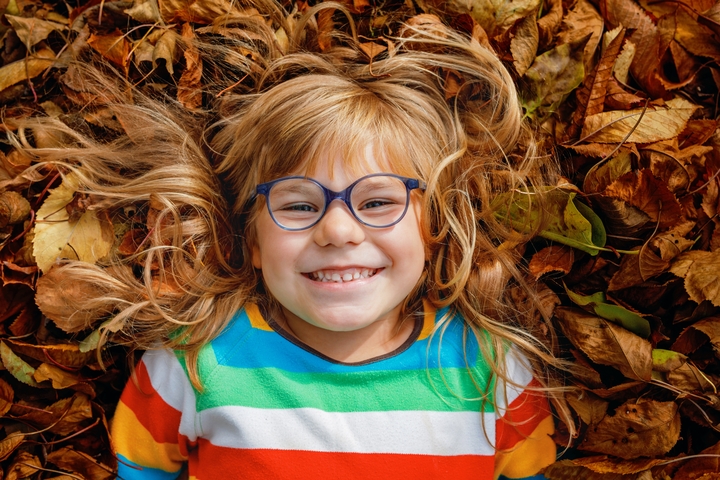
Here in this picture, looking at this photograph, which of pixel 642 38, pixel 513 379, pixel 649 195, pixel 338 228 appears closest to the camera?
pixel 338 228

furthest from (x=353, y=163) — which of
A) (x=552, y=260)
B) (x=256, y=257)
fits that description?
(x=552, y=260)

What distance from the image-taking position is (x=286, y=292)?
72.1 inches

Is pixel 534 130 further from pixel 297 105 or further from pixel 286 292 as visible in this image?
pixel 286 292

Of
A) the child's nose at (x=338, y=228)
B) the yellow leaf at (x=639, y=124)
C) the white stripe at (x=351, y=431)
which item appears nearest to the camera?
the child's nose at (x=338, y=228)

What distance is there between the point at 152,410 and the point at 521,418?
103 cm

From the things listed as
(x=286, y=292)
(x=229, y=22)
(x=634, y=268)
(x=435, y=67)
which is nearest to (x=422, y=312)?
(x=286, y=292)

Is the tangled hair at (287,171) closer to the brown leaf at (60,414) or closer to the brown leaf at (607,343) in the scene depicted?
the brown leaf at (607,343)

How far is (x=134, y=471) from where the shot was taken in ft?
6.43

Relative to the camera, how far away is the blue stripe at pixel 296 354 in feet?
6.20

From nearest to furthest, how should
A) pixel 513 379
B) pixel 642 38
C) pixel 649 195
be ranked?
pixel 649 195, pixel 513 379, pixel 642 38

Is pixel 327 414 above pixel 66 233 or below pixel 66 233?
below

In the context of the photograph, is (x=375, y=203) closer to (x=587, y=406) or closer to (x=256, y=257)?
(x=256, y=257)

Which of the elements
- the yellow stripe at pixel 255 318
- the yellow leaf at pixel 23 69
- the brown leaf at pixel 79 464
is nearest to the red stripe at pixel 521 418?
the yellow stripe at pixel 255 318

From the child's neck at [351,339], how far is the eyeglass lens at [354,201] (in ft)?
1.09
